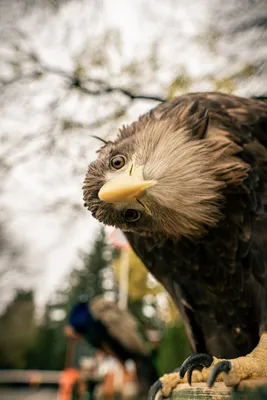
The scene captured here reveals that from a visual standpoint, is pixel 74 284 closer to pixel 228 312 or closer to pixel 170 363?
pixel 170 363

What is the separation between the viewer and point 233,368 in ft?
3.49

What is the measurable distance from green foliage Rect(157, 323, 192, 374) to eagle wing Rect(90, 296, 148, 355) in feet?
2.28

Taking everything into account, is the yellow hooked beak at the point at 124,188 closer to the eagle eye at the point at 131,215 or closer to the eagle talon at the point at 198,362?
the eagle eye at the point at 131,215

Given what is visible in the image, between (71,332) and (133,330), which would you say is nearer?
(133,330)

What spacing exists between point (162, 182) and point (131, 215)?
8.2 inches

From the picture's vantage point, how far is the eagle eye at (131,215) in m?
1.62

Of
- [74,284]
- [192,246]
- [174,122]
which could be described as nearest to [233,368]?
[192,246]

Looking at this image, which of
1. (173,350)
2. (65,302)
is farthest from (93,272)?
(173,350)

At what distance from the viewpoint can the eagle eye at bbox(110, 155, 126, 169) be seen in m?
1.69

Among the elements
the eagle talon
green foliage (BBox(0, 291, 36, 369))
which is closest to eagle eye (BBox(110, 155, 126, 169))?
the eagle talon

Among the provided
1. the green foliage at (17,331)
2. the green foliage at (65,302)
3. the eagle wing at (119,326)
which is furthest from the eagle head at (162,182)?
the green foliage at (17,331)

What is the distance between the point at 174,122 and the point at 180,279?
2.77ft

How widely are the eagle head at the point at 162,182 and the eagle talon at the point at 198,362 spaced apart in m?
0.56

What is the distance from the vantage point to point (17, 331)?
2377 cm
